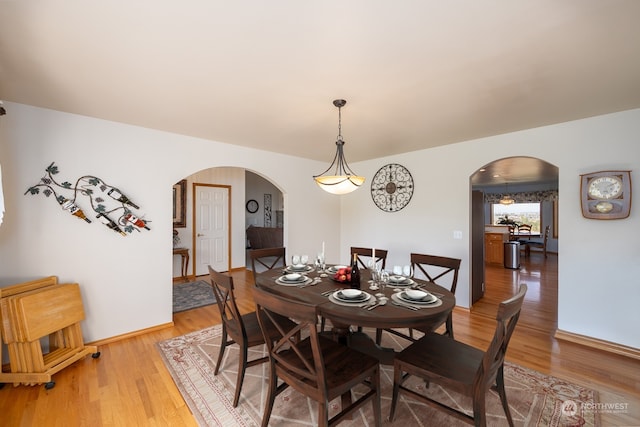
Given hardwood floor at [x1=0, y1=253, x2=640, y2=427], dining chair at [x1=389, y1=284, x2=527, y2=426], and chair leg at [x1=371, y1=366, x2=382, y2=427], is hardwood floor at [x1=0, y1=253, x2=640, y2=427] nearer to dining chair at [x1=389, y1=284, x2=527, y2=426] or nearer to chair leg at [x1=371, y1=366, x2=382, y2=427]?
dining chair at [x1=389, y1=284, x2=527, y2=426]

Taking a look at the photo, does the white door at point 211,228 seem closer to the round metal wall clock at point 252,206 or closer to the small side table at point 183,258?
the small side table at point 183,258

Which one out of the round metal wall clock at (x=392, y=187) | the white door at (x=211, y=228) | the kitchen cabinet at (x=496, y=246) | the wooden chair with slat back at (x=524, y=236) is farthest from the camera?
the wooden chair with slat back at (x=524, y=236)

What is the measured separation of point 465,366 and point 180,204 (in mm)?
5440

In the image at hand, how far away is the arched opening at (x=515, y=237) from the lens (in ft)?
12.8

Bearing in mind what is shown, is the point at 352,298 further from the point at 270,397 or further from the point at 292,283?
the point at 270,397

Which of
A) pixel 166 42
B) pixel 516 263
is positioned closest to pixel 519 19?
pixel 166 42

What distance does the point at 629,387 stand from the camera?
206 cm

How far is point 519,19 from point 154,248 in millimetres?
3704

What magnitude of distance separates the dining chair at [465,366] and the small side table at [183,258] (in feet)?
15.4

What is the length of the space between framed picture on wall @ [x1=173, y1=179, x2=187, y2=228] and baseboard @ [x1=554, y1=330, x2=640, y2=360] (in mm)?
6117

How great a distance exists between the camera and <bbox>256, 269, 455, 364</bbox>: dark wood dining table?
1.56m

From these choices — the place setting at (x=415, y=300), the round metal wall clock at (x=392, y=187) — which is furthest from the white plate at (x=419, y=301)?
the round metal wall clock at (x=392, y=187)

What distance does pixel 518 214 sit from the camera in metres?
9.88

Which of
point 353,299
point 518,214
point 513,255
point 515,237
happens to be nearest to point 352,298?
point 353,299
